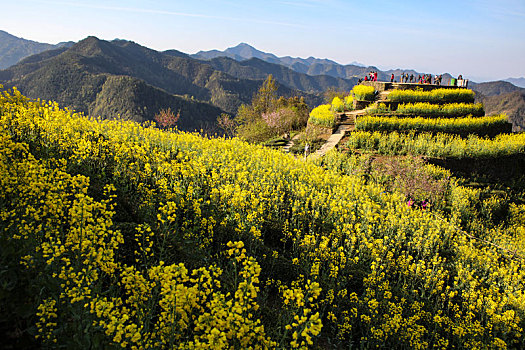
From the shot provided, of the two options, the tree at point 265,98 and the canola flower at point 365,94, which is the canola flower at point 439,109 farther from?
the tree at point 265,98

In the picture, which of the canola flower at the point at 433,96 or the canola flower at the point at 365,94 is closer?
the canola flower at the point at 433,96

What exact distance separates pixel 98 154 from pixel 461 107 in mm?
24118

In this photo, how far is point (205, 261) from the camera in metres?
5.37

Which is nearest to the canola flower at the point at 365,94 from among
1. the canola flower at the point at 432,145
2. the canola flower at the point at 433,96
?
the canola flower at the point at 433,96

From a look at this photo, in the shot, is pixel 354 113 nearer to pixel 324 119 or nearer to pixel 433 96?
pixel 324 119

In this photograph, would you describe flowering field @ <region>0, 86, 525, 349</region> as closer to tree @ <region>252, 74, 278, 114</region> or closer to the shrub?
the shrub

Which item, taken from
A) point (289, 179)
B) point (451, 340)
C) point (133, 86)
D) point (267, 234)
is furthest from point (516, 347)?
point (133, 86)

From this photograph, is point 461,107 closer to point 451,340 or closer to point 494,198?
point 494,198

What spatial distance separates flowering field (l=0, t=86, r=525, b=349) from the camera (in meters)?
3.24

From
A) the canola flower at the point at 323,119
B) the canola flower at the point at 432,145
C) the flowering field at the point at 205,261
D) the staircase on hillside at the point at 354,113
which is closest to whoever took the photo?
the flowering field at the point at 205,261

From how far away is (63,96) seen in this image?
6156 inches

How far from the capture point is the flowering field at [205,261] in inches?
127

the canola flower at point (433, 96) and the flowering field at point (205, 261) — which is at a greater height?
the canola flower at point (433, 96)

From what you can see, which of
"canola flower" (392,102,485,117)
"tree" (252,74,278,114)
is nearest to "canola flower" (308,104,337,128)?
"canola flower" (392,102,485,117)
